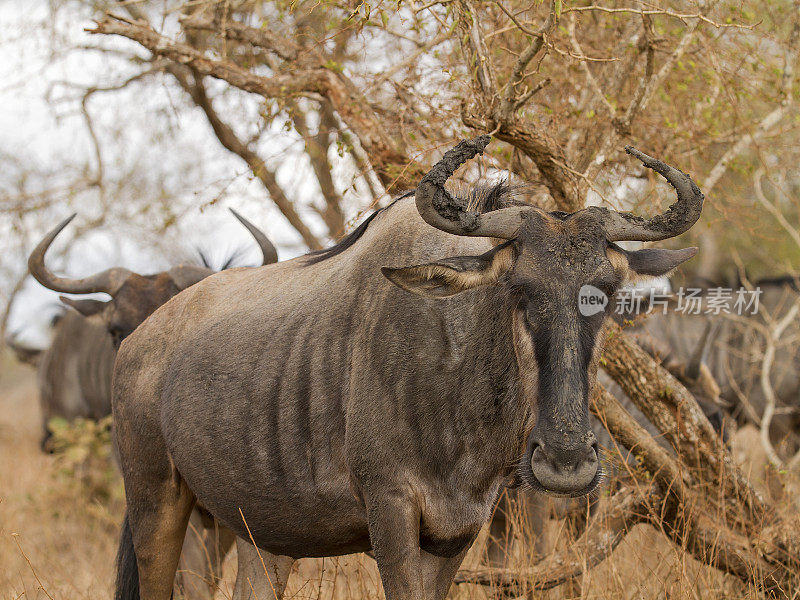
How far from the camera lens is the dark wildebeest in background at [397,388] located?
268 cm

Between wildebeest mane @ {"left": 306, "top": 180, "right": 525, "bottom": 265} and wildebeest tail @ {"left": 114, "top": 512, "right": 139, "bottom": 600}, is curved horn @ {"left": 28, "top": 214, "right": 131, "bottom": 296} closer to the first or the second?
wildebeest tail @ {"left": 114, "top": 512, "right": 139, "bottom": 600}

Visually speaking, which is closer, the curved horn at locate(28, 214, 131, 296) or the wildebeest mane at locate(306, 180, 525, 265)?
the wildebeest mane at locate(306, 180, 525, 265)

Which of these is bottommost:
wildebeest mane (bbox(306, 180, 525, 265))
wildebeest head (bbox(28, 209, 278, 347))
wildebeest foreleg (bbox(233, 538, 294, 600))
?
wildebeest foreleg (bbox(233, 538, 294, 600))

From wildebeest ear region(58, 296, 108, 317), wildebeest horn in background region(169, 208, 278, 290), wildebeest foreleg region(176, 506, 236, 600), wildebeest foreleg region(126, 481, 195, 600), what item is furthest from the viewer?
wildebeest ear region(58, 296, 108, 317)

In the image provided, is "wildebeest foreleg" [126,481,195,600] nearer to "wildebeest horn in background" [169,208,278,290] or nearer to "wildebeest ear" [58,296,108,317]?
"wildebeest horn in background" [169,208,278,290]

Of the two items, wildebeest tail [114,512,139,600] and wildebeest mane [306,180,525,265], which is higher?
wildebeest mane [306,180,525,265]

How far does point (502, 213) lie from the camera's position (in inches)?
111

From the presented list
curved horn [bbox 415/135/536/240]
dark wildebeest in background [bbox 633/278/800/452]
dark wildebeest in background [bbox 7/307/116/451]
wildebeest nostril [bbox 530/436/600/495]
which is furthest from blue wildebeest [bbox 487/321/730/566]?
dark wildebeest in background [bbox 7/307/116/451]

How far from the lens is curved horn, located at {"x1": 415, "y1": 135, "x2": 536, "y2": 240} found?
2678 mm

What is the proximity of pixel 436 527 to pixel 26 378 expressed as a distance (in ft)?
123

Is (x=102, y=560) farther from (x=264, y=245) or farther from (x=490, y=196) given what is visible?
(x=490, y=196)

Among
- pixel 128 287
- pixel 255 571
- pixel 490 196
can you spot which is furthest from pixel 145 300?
pixel 490 196

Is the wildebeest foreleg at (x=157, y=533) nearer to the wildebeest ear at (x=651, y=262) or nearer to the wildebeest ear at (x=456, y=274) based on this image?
the wildebeest ear at (x=456, y=274)

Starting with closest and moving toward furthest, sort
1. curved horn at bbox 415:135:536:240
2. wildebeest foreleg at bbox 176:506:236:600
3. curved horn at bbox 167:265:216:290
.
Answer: curved horn at bbox 415:135:536:240, wildebeest foreleg at bbox 176:506:236:600, curved horn at bbox 167:265:216:290
